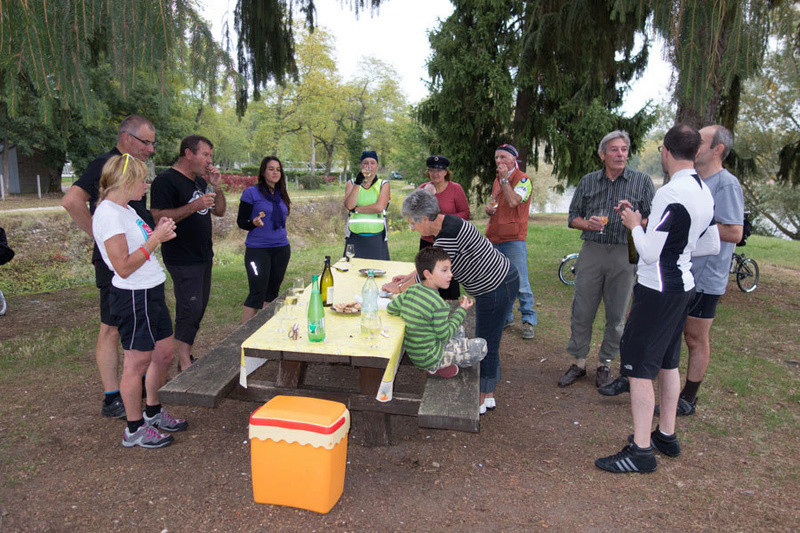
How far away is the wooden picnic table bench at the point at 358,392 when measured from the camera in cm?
274

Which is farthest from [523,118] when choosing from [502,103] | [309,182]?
[309,182]

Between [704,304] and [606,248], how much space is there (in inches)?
32.8

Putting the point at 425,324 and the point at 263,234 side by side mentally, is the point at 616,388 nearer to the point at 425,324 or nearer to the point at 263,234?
the point at 425,324

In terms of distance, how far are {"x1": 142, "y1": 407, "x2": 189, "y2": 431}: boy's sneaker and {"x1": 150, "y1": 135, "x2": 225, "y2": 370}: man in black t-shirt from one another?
2.47 ft

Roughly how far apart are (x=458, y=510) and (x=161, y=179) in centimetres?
316

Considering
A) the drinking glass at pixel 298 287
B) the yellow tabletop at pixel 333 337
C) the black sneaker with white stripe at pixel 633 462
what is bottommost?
the black sneaker with white stripe at pixel 633 462

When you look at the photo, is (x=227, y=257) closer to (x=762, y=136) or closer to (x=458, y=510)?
(x=458, y=510)

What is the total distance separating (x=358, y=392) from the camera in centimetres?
320

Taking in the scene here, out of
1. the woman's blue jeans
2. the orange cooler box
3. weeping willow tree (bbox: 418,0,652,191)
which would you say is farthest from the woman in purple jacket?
weeping willow tree (bbox: 418,0,652,191)

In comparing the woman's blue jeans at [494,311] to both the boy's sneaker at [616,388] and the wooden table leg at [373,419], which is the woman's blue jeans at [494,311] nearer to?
the wooden table leg at [373,419]

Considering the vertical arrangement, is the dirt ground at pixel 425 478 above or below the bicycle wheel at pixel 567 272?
below

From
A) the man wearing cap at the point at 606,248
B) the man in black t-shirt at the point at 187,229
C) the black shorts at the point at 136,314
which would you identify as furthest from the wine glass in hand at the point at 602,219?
the black shorts at the point at 136,314

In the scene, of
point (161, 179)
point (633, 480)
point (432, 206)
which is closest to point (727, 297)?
point (633, 480)

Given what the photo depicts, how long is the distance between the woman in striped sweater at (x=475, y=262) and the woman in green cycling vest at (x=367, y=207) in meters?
2.10
